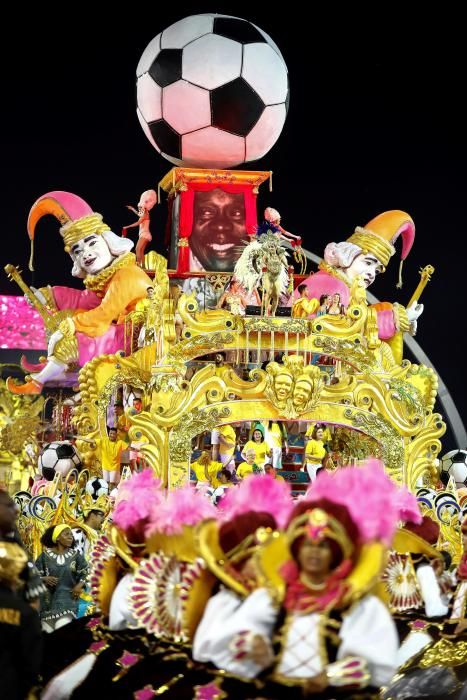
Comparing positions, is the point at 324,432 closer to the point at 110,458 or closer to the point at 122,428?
the point at 122,428

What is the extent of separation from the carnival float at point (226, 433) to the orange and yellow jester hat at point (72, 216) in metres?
0.03

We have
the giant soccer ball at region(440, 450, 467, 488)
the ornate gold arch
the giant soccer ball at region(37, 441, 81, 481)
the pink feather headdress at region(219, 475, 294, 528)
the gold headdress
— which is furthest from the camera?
the giant soccer ball at region(440, 450, 467, 488)

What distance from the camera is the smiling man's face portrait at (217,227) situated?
1614 cm

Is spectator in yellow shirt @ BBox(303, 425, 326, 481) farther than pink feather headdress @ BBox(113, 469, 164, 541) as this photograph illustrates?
Yes

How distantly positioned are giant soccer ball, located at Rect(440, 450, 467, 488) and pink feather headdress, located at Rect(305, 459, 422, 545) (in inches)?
384

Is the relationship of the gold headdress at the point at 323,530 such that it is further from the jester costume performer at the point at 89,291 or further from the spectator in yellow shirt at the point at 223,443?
the jester costume performer at the point at 89,291

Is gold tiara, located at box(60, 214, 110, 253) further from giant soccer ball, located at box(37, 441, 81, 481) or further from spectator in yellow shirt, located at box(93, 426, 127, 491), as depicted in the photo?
spectator in yellow shirt, located at box(93, 426, 127, 491)

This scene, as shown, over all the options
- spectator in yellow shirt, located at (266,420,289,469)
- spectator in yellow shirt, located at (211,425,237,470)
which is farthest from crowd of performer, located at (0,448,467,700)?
spectator in yellow shirt, located at (211,425,237,470)

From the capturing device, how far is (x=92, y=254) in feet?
52.7

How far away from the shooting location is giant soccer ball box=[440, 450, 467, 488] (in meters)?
15.3

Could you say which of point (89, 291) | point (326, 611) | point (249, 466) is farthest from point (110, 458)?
point (326, 611)

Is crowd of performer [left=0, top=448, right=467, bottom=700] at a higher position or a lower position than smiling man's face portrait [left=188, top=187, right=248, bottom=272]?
lower

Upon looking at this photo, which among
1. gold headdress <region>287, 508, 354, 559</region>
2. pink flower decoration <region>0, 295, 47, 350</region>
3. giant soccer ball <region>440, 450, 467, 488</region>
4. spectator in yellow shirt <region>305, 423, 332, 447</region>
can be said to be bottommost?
giant soccer ball <region>440, 450, 467, 488</region>

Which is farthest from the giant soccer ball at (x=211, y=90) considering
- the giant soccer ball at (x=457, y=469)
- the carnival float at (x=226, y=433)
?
the giant soccer ball at (x=457, y=469)
